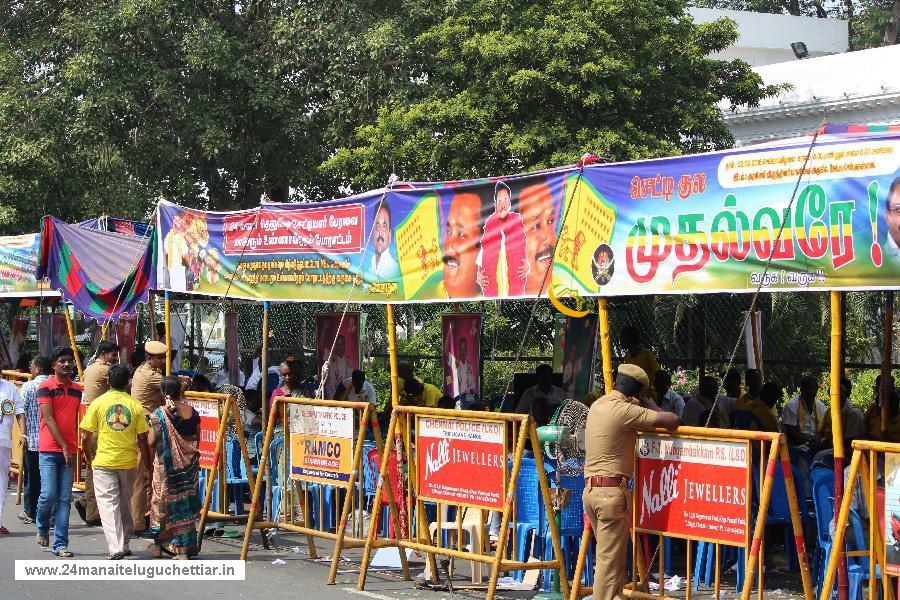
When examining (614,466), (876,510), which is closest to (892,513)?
(876,510)

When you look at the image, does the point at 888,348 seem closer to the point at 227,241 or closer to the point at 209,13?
the point at 227,241

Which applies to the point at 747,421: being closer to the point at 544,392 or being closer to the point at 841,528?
the point at 544,392

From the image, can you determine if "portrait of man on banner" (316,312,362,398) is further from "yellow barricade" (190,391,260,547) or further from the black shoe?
"yellow barricade" (190,391,260,547)

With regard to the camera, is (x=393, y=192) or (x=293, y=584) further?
(x=393, y=192)

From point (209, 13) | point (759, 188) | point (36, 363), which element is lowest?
point (36, 363)

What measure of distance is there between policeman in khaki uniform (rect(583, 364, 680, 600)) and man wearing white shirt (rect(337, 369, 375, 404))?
723cm

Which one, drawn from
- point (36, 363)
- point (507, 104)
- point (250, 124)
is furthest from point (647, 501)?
point (250, 124)

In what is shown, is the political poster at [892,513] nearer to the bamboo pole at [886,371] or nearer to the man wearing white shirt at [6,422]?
the bamboo pole at [886,371]

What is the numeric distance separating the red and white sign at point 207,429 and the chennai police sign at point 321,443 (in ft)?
4.09

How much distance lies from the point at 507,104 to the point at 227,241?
1004 centimetres

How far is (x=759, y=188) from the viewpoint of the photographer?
25.4 feet

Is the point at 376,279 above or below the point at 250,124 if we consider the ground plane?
below

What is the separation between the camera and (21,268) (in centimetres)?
1822

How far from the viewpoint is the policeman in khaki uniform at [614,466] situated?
7.96m
